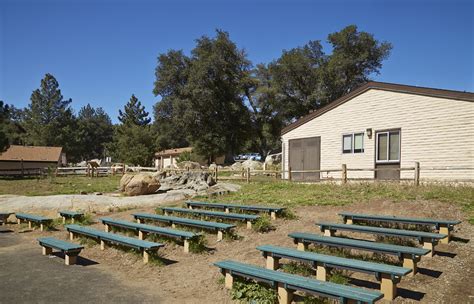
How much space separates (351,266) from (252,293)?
1.52 m

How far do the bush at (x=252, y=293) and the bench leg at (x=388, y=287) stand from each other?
1.54 meters

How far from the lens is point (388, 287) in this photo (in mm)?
5430

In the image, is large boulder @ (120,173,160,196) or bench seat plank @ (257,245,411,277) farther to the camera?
large boulder @ (120,173,160,196)

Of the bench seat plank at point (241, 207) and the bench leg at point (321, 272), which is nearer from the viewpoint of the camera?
the bench leg at point (321, 272)

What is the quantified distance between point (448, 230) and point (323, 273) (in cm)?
350

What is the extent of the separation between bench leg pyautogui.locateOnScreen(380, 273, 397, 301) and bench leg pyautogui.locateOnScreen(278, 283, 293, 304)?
134 centimetres

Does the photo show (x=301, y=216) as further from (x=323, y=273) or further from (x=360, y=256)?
(x=323, y=273)

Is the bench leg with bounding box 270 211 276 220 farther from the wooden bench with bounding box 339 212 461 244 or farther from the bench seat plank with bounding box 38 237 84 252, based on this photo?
the bench seat plank with bounding box 38 237 84 252

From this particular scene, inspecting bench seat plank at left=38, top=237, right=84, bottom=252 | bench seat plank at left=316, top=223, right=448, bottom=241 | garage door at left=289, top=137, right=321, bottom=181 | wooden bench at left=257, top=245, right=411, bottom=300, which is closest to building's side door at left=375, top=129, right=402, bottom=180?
garage door at left=289, top=137, right=321, bottom=181

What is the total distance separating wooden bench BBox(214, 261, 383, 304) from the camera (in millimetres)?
4657

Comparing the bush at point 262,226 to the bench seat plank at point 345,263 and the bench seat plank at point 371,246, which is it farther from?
the bench seat plank at point 345,263

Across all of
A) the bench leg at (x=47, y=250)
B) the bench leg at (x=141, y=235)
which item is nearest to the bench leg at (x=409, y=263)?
the bench leg at (x=141, y=235)

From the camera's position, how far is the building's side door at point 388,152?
16.8 meters

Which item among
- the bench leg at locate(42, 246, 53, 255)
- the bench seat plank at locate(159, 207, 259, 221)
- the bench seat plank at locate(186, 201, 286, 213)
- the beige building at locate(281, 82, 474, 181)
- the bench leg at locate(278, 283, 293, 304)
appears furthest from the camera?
the beige building at locate(281, 82, 474, 181)
